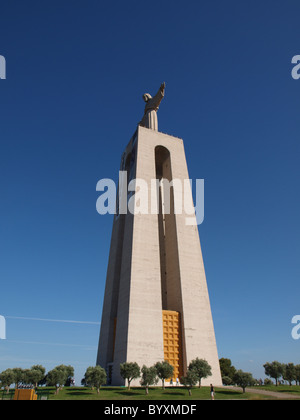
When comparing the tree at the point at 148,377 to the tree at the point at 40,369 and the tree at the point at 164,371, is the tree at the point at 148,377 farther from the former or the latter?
the tree at the point at 40,369

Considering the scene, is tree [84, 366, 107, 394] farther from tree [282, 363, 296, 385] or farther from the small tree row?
tree [282, 363, 296, 385]

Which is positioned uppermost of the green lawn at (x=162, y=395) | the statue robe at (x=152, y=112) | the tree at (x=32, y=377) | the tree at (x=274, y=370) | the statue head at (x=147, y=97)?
the statue head at (x=147, y=97)

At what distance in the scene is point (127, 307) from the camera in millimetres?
24797

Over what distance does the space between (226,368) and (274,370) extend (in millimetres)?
24534

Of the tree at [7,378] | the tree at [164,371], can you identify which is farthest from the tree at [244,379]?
the tree at [7,378]

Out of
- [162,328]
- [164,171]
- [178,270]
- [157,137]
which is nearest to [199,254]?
[178,270]

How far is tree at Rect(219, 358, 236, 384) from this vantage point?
45.0 metres

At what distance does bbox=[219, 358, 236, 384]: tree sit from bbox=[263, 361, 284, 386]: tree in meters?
21.8

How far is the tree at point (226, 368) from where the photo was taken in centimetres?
4496

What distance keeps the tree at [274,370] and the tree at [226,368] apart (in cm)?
2176

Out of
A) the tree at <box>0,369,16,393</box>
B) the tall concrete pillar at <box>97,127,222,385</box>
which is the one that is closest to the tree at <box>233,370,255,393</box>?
the tall concrete pillar at <box>97,127,222,385</box>

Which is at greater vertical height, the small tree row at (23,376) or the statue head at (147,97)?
the statue head at (147,97)

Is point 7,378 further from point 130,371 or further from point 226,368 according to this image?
point 226,368

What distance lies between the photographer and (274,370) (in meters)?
24.5
